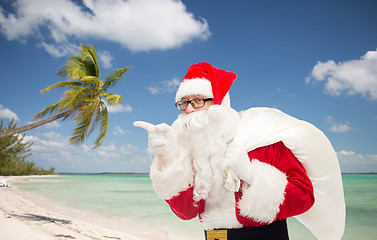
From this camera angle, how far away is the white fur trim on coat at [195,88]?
1.49 m

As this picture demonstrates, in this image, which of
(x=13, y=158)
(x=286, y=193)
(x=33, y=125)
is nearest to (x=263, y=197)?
(x=286, y=193)

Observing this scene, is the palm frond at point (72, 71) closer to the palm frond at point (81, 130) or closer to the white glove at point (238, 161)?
the palm frond at point (81, 130)

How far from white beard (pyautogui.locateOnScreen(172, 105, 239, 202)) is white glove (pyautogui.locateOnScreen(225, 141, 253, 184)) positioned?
84mm

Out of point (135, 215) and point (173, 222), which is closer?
point (173, 222)

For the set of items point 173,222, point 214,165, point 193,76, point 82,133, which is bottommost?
point 173,222

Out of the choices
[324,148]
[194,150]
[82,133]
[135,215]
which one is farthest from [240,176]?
[135,215]

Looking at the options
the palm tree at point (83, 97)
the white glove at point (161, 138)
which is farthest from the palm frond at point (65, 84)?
the white glove at point (161, 138)

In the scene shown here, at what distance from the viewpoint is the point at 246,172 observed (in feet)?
3.57

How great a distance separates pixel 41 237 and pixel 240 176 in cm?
483

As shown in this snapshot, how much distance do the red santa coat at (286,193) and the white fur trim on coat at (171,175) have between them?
2.3 inches

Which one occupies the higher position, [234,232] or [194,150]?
[194,150]

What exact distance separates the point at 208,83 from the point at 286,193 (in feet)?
2.38

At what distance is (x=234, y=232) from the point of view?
122cm

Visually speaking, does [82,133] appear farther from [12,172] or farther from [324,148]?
[12,172]
